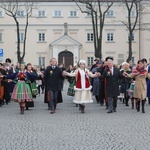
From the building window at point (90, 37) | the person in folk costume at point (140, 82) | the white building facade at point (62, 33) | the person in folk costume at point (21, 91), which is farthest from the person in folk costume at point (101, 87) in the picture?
the building window at point (90, 37)

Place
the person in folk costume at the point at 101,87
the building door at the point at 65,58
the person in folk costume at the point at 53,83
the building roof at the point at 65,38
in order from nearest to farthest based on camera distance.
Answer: the person in folk costume at the point at 53,83
the person in folk costume at the point at 101,87
the building roof at the point at 65,38
the building door at the point at 65,58

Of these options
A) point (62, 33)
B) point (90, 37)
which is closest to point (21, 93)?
point (62, 33)

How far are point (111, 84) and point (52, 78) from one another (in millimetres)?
2189

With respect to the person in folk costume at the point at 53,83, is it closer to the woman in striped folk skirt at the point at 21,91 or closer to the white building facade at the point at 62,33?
the woman in striped folk skirt at the point at 21,91

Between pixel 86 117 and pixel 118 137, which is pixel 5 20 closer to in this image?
pixel 86 117

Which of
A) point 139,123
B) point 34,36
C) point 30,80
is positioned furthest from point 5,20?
point 139,123

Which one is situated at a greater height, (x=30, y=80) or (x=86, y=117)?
(x=30, y=80)

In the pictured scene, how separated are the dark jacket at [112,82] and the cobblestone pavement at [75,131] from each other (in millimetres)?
747

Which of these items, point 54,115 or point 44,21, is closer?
point 54,115

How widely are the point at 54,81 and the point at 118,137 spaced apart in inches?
278

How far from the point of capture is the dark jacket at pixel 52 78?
18.6m

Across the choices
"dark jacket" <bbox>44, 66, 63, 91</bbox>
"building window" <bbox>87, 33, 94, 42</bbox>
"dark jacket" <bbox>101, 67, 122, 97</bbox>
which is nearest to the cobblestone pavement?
"dark jacket" <bbox>101, 67, 122, 97</bbox>

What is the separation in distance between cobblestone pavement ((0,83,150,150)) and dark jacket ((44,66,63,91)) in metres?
0.99

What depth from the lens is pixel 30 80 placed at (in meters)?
18.9
